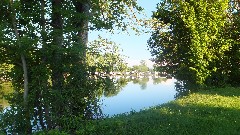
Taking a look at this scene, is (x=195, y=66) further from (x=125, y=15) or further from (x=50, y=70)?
(x=50, y=70)

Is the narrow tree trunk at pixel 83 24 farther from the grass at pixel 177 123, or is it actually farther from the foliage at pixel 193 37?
the foliage at pixel 193 37

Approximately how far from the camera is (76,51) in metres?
12.1

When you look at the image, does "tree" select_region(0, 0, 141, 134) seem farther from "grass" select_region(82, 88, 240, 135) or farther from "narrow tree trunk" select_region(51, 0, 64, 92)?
"grass" select_region(82, 88, 240, 135)

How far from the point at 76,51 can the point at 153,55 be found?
58.8ft

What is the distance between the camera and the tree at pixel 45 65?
1123 centimetres

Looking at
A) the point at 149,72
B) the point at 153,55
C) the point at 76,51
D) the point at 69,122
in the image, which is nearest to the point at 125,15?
the point at 76,51

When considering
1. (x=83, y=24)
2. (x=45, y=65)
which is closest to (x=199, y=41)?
(x=83, y=24)

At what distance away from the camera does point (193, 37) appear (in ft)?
82.0

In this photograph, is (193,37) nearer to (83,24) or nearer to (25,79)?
(83,24)

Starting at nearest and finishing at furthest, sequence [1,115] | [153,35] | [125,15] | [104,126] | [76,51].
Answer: [104,126] < [1,115] < [76,51] < [125,15] < [153,35]

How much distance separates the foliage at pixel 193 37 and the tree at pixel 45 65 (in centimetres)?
1315

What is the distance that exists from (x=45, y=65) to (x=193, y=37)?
1550 centimetres

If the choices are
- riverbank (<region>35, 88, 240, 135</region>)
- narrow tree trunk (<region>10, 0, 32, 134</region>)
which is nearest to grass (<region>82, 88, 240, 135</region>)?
riverbank (<region>35, 88, 240, 135</region>)

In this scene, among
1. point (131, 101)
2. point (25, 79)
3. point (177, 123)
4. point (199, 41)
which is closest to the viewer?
point (177, 123)
